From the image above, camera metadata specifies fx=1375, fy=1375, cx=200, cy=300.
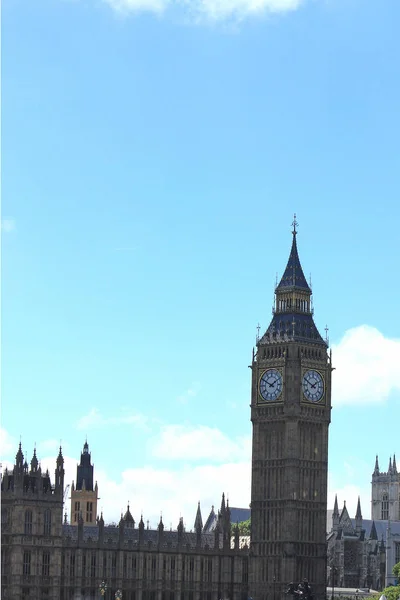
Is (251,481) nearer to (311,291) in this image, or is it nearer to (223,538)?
(223,538)

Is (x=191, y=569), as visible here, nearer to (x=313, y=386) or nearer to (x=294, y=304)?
(x=313, y=386)

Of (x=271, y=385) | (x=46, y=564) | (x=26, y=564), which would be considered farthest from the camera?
(x=271, y=385)

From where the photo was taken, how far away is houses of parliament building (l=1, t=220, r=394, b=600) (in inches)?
5709

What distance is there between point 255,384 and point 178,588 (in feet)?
80.7

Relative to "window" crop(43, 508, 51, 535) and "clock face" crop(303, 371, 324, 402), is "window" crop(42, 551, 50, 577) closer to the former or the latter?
"window" crop(43, 508, 51, 535)

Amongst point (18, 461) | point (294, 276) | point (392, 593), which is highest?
point (294, 276)

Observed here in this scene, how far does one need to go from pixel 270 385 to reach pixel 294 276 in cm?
1298

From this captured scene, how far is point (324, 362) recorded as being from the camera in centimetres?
15675

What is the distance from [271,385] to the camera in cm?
15575

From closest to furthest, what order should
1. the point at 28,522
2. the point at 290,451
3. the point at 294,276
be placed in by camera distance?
the point at 28,522 → the point at 290,451 → the point at 294,276

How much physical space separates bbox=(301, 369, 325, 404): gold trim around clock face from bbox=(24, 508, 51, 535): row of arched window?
32.0 meters

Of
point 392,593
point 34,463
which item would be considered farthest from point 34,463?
point 392,593

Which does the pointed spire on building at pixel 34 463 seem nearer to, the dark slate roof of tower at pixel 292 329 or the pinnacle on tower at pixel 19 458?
the pinnacle on tower at pixel 19 458

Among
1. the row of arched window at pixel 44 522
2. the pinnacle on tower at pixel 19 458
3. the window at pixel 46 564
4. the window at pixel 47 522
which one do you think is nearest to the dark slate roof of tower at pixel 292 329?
the pinnacle on tower at pixel 19 458
